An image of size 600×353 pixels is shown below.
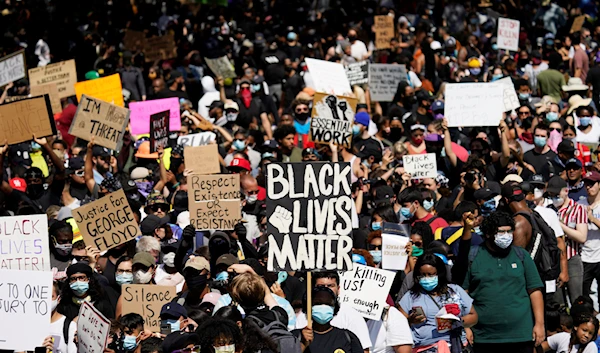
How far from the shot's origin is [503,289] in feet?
35.8

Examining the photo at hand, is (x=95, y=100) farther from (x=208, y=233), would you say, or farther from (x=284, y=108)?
(x=284, y=108)

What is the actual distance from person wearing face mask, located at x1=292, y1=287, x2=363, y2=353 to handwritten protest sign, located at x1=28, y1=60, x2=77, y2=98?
35.1 ft

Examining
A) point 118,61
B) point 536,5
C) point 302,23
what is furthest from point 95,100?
point 536,5

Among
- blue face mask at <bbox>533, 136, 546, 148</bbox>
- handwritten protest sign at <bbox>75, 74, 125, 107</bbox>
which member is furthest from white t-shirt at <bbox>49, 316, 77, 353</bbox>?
handwritten protest sign at <bbox>75, 74, 125, 107</bbox>

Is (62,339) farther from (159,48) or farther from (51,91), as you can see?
(159,48)

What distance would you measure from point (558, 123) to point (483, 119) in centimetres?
115

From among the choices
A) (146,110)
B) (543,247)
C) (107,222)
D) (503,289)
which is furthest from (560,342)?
(146,110)

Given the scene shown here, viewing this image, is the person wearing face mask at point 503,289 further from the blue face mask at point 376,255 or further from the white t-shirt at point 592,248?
the white t-shirt at point 592,248

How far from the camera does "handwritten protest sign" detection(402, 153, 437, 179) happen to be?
577 inches

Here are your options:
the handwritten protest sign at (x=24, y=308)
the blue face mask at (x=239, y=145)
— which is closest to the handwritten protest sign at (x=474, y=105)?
the blue face mask at (x=239, y=145)

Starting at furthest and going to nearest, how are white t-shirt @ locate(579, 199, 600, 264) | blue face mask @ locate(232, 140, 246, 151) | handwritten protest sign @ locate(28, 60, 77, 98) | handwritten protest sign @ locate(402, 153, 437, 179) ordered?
1. handwritten protest sign @ locate(28, 60, 77, 98)
2. blue face mask @ locate(232, 140, 246, 151)
3. handwritten protest sign @ locate(402, 153, 437, 179)
4. white t-shirt @ locate(579, 199, 600, 264)

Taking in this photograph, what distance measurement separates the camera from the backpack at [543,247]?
12.0 meters

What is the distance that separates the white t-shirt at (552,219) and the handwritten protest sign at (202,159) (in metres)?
3.71

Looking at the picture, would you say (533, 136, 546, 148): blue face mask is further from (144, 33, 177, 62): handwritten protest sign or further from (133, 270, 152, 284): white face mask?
(144, 33, 177, 62): handwritten protest sign
